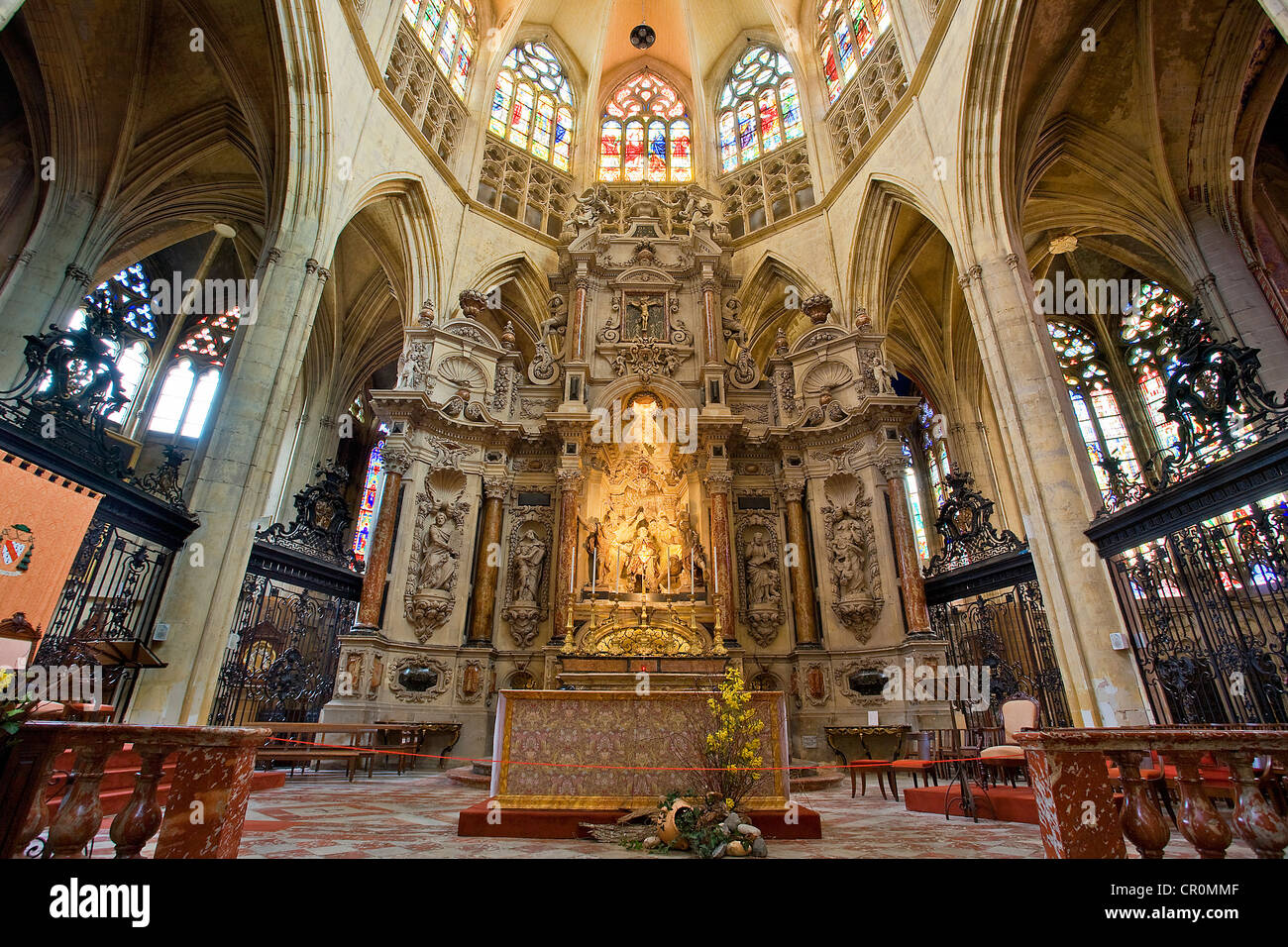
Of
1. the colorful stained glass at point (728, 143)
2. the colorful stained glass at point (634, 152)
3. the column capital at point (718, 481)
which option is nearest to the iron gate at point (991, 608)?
the column capital at point (718, 481)

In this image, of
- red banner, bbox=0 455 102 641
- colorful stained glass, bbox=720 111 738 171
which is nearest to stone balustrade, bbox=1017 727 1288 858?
red banner, bbox=0 455 102 641

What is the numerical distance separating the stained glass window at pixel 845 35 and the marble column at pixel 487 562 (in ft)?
47.3

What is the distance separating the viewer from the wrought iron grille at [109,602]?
6.83 m

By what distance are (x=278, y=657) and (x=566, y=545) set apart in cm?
541

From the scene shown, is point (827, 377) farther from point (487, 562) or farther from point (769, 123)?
point (769, 123)

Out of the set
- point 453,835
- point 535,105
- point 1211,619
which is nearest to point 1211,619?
point 1211,619

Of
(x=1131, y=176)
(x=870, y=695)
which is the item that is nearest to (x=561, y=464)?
(x=870, y=695)

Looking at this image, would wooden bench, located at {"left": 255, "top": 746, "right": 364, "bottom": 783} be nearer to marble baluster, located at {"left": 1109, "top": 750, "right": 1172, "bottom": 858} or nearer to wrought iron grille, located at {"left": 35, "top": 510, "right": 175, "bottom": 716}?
wrought iron grille, located at {"left": 35, "top": 510, "right": 175, "bottom": 716}

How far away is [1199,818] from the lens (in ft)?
8.11

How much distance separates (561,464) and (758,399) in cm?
513

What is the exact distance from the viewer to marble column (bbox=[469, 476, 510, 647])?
1203 cm

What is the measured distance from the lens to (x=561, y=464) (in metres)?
13.3

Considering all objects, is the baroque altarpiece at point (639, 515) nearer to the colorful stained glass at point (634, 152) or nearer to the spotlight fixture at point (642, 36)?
the colorful stained glass at point (634, 152)

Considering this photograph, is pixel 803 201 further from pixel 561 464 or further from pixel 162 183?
pixel 162 183
